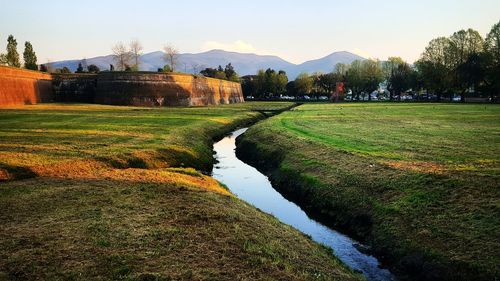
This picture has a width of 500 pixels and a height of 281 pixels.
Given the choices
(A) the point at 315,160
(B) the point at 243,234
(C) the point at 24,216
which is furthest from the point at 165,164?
(B) the point at 243,234

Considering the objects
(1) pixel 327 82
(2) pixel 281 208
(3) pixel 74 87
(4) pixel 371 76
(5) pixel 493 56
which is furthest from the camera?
(1) pixel 327 82

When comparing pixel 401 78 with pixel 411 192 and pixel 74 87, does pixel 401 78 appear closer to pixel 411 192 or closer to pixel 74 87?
pixel 74 87

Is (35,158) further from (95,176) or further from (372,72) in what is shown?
(372,72)

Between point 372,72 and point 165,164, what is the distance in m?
102

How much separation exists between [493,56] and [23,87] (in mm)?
76578

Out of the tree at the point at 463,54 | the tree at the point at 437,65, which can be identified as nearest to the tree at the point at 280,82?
the tree at the point at 437,65

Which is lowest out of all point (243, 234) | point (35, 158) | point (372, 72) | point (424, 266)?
point (424, 266)

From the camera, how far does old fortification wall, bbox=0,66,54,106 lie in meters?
47.9

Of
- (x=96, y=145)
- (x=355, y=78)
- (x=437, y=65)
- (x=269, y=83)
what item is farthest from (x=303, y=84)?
(x=96, y=145)

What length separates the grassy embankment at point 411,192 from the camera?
1022 cm

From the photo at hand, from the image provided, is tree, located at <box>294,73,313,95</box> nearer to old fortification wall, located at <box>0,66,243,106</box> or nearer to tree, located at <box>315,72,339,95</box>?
tree, located at <box>315,72,339,95</box>

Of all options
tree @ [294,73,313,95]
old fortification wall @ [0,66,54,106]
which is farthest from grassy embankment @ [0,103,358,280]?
tree @ [294,73,313,95]

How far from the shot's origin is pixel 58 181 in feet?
50.0

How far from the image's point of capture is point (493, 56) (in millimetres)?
72500
